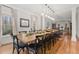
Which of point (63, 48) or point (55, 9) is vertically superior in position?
point (55, 9)

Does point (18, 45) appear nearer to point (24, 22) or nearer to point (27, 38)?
point (27, 38)

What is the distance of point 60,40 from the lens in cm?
245

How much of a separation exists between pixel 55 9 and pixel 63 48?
2.70 ft

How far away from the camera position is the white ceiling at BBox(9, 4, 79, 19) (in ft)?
7.66

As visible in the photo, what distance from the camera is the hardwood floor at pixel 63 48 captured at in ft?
7.66

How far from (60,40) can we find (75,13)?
64 centimetres

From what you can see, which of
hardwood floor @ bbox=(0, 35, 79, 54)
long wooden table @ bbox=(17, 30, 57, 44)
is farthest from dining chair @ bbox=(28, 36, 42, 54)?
hardwood floor @ bbox=(0, 35, 79, 54)

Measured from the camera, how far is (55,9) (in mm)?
2389

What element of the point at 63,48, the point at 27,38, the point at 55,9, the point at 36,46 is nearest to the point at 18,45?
the point at 27,38

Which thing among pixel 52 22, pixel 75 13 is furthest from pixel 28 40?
pixel 75 13

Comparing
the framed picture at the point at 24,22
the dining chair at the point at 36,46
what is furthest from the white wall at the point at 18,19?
the dining chair at the point at 36,46

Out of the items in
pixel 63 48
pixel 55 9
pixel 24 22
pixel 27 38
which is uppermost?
pixel 55 9

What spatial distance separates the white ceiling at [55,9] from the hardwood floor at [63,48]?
1.47ft
